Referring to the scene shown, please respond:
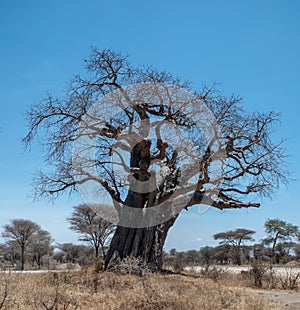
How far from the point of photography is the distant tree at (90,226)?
23.9 m

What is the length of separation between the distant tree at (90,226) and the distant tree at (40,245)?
7.58 meters

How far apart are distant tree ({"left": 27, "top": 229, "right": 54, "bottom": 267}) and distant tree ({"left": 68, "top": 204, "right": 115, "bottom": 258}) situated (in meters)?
7.58

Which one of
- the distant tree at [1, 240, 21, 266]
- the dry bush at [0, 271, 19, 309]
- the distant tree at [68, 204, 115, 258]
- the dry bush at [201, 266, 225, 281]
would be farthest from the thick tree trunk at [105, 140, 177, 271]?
the distant tree at [1, 240, 21, 266]

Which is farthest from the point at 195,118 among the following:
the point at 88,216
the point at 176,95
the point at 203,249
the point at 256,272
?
the point at 203,249

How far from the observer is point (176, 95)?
32.2 feet

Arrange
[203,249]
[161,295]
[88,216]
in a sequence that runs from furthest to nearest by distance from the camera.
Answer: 1. [203,249]
2. [88,216]
3. [161,295]

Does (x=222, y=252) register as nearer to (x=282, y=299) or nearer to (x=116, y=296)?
(x=282, y=299)

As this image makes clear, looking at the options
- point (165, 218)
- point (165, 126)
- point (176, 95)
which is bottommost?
point (165, 218)

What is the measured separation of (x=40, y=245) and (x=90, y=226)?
9911 mm

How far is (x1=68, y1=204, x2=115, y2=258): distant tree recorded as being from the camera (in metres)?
23.9

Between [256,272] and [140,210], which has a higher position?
[140,210]

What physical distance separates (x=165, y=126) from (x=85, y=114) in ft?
6.67

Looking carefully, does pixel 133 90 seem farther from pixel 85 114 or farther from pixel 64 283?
pixel 64 283

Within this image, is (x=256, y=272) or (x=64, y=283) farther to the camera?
(x=256, y=272)
